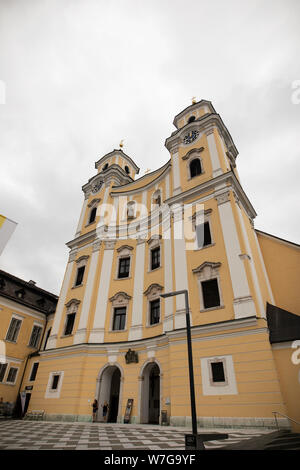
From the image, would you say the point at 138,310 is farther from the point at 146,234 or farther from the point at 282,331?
the point at 282,331

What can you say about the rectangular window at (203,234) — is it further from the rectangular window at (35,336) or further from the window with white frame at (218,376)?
the rectangular window at (35,336)

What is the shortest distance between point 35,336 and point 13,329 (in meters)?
2.85

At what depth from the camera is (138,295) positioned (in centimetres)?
2056

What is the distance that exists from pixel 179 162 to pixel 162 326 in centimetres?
1417

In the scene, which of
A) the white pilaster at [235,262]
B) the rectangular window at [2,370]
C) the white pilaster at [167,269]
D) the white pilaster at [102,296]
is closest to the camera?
the white pilaster at [235,262]

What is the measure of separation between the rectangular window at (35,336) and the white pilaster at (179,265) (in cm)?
1949

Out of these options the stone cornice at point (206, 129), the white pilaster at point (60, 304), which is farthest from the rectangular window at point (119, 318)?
the stone cornice at point (206, 129)

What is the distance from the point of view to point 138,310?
19.9m

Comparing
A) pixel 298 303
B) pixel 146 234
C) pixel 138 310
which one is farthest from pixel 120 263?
pixel 298 303

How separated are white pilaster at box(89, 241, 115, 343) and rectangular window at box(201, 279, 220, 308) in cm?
875

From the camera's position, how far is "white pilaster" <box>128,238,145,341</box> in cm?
1912

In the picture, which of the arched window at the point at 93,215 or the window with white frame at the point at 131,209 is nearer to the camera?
the window with white frame at the point at 131,209

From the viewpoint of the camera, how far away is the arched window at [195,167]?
22288mm

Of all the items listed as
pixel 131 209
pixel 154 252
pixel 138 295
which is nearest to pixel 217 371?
pixel 138 295
